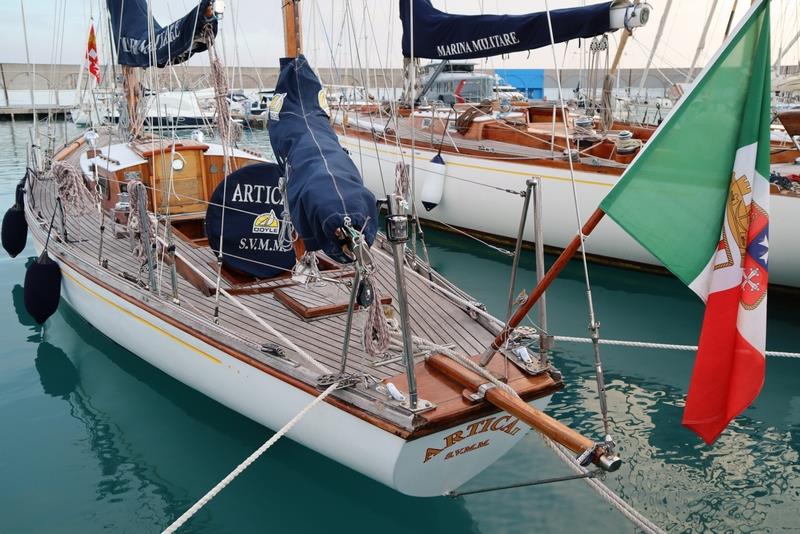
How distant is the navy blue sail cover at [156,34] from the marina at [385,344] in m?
0.03

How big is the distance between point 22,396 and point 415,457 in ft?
14.9

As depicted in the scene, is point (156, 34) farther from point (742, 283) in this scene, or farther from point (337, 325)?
point (742, 283)

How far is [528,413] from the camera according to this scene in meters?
3.45

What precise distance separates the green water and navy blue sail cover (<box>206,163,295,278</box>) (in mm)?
1341

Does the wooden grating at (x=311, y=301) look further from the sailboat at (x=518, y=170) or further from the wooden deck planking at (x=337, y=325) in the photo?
the sailboat at (x=518, y=170)

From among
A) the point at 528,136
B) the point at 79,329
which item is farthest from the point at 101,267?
the point at 528,136

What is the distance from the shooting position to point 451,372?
412cm

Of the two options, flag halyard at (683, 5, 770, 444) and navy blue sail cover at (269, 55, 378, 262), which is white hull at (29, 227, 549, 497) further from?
flag halyard at (683, 5, 770, 444)

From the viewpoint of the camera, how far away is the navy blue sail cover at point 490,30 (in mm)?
4969

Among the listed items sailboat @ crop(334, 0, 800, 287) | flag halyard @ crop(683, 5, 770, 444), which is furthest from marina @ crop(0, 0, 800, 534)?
sailboat @ crop(334, 0, 800, 287)

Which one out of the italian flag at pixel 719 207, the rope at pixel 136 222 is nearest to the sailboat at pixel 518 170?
the rope at pixel 136 222

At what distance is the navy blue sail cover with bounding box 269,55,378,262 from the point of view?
388cm

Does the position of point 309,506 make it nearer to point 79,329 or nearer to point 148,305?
point 148,305

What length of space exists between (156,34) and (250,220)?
216 centimetres
